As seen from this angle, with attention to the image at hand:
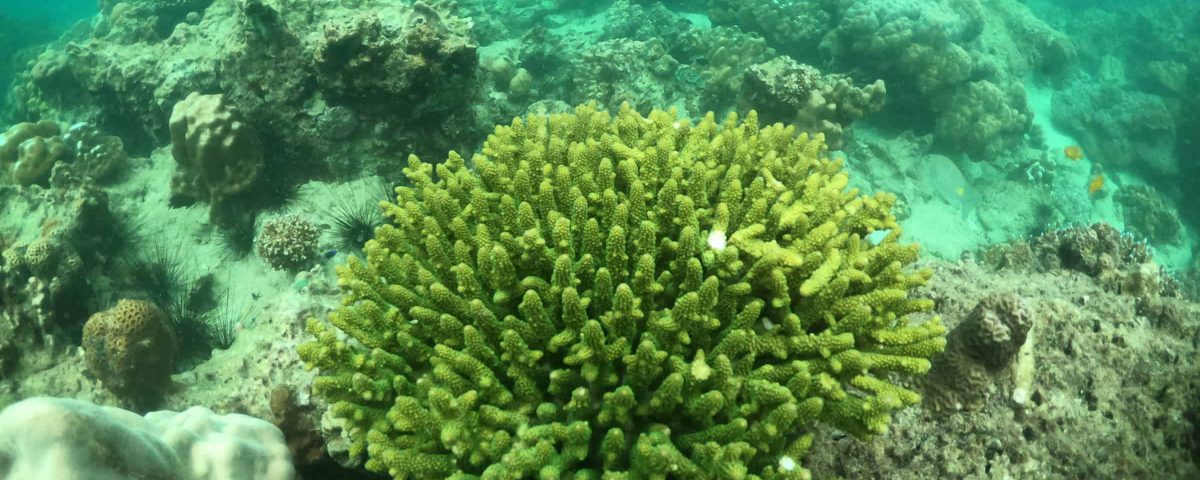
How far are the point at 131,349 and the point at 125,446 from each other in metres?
3.68

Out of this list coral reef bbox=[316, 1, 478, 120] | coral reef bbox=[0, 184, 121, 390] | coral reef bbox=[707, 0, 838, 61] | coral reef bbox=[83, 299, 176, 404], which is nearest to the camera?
coral reef bbox=[83, 299, 176, 404]

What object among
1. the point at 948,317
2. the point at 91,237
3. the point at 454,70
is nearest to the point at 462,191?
the point at 948,317

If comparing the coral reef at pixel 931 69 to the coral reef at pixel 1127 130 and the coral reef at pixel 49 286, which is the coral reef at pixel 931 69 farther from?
the coral reef at pixel 49 286

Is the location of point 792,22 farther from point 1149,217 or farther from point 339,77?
point 339,77

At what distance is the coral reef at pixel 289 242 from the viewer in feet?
22.4

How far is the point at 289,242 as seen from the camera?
6.83m

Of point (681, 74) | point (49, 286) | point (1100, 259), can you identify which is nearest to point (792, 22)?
point (681, 74)

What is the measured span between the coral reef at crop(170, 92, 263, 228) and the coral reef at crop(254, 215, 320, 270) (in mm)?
1063

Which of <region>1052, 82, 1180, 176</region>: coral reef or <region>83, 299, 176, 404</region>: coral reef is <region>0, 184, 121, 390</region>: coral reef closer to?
<region>83, 299, 176, 404</region>: coral reef

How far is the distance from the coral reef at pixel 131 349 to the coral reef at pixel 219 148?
220 cm

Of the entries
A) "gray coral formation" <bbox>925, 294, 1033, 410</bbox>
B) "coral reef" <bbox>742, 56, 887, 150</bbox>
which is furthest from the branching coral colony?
"coral reef" <bbox>742, 56, 887, 150</bbox>

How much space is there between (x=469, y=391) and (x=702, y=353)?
1.03 metres

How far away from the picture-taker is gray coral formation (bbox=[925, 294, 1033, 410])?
3250mm

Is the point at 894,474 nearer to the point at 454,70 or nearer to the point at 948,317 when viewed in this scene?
the point at 948,317
